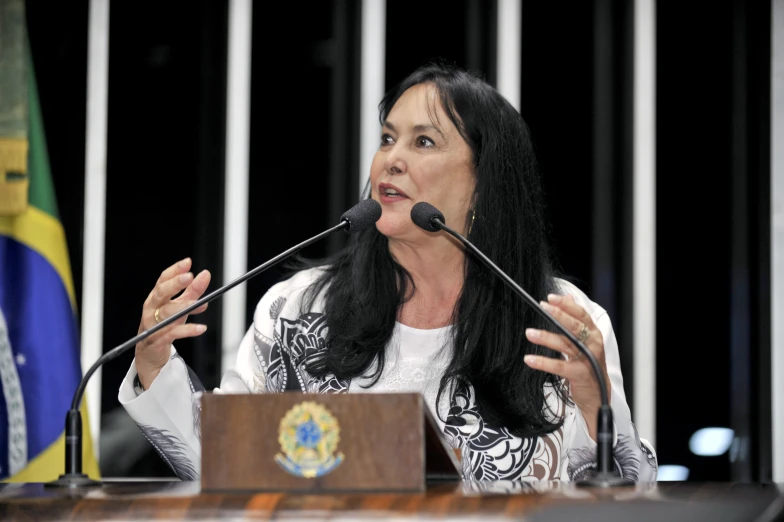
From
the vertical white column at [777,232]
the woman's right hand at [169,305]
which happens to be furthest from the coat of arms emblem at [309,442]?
the vertical white column at [777,232]

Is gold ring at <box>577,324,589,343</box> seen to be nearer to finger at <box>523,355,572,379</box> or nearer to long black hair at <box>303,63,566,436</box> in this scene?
finger at <box>523,355,572,379</box>

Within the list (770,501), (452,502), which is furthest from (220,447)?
(770,501)

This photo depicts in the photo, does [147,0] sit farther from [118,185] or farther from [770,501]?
[770,501]

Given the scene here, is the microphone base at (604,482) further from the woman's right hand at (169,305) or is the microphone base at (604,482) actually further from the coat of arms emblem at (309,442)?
the woman's right hand at (169,305)

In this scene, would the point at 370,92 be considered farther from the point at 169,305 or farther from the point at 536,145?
the point at 169,305

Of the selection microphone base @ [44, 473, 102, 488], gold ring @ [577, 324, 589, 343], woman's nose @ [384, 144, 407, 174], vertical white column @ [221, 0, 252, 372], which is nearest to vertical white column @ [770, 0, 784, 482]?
woman's nose @ [384, 144, 407, 174]

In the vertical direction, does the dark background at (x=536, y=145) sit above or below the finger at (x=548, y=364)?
above

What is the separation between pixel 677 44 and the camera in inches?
125

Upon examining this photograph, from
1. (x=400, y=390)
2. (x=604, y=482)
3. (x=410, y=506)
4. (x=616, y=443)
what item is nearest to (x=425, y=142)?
(x=400, y=390)

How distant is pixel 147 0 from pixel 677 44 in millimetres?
1654

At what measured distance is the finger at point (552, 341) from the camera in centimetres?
151

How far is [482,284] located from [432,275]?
0.12 metres

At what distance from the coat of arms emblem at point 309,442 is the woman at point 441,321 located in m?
0.50

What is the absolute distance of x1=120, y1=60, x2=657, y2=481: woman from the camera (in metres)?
1.87
